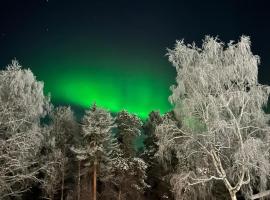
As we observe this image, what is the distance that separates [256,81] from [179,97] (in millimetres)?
4532

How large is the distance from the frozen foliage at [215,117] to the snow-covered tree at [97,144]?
49.6 ft

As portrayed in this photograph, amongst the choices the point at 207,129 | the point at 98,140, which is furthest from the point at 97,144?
the point at 207,129

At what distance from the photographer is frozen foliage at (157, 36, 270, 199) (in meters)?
21.9

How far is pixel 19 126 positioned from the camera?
88.8 feet

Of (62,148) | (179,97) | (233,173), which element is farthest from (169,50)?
(62,148)

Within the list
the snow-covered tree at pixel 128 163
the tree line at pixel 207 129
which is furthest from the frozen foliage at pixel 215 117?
Result: the snow-covered tree at pixel 128 163

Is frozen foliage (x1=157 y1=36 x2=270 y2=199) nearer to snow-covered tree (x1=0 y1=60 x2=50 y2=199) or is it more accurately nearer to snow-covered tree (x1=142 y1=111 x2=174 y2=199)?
snow-covered tree (x1=0 y1=60 x2=50 y2=199)

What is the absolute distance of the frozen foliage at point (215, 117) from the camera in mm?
21875

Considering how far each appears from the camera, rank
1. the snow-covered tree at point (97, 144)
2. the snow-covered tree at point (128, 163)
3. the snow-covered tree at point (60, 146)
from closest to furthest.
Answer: the snow-covered tree at point (97, 144), the snow-covered tree at point (128, 163), the snow-covered tree at point (60, 146)

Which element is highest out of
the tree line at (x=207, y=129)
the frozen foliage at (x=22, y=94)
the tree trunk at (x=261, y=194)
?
the frozen foliage at (x=22, y=94)

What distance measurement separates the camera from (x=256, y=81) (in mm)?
22688

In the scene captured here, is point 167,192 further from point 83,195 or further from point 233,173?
point 233,173

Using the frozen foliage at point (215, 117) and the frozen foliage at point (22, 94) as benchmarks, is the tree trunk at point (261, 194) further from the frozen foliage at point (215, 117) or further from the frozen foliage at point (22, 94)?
the frozen foliage at point (22, 94)

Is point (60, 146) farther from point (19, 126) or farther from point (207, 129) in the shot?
point (207, 129)
